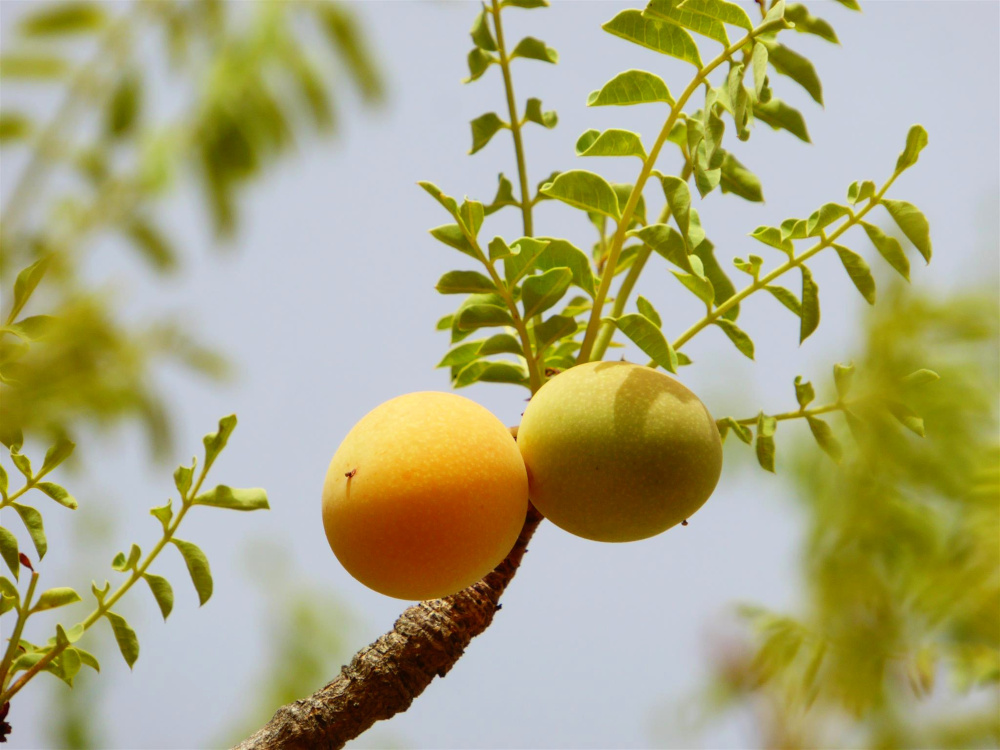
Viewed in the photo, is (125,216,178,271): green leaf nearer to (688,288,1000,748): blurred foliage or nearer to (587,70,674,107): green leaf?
(587,70,674,107): green leaf

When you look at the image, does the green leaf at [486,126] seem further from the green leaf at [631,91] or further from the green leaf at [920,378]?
the green leaf at [920,378]

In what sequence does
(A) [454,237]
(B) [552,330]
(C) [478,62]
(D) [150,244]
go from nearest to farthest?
(D) [150,244], (A) [454,237], (B) [552,330], (C) [478,62]

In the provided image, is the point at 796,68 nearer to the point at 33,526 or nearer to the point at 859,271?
the point at 859,271

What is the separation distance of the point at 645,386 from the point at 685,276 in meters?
0.15

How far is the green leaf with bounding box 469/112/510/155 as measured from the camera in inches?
44.8

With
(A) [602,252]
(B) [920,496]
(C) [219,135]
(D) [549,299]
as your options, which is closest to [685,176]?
(A) [602,252]

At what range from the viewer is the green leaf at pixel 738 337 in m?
0.94

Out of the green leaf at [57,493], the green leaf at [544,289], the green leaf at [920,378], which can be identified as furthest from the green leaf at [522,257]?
the green leaf at [57,493]

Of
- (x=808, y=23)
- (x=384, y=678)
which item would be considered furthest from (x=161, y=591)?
(x=808, y=23)

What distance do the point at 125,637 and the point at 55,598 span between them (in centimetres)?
9

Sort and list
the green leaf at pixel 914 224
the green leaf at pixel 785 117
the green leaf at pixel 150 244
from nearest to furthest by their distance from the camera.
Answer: the green leaf at pixel 150 244, the green leaf at pixel 914 224, the green leaf at pixel 785 117

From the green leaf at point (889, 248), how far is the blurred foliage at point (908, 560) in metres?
0.04

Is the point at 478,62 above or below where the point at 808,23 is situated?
above

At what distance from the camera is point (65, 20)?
700mm
